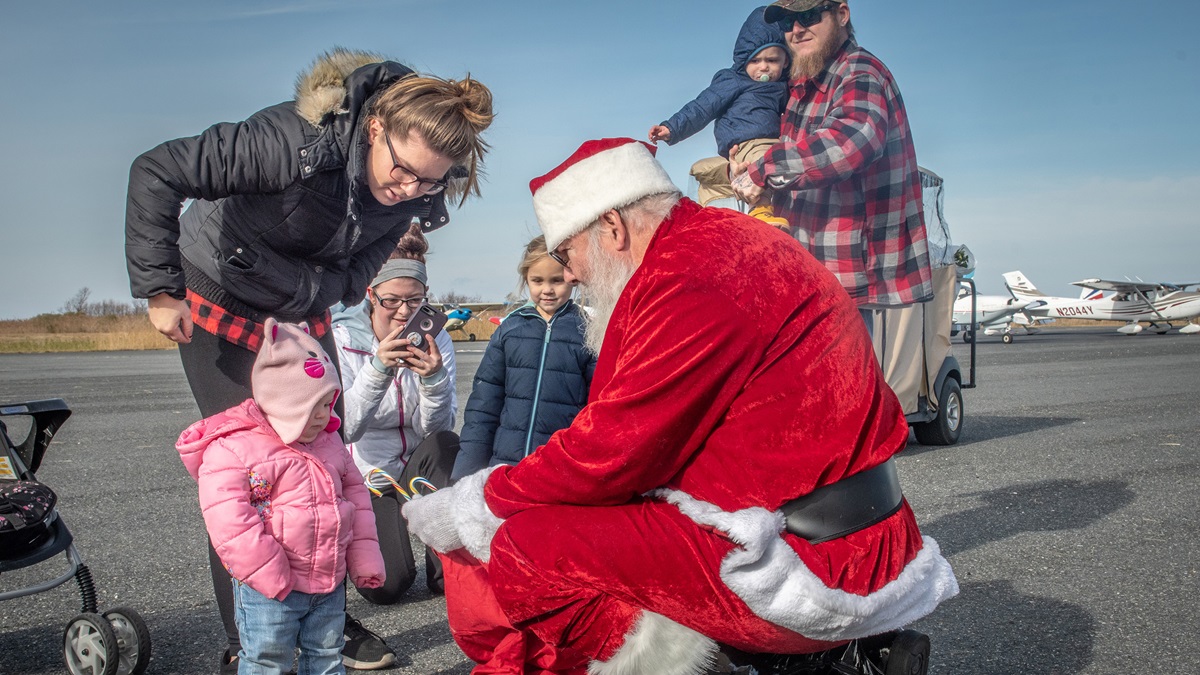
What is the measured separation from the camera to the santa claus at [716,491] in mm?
2049

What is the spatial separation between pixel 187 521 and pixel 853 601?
4448 millimetres

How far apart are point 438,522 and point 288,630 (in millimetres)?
635

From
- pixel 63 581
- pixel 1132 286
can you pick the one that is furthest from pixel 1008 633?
pixel 1132 286

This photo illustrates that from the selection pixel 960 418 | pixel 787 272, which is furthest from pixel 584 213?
pixel 960 418

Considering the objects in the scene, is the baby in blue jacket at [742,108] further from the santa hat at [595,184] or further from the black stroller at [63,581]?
the black stroller at [63,581]

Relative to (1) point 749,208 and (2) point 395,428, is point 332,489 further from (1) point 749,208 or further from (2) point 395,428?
(1) point 749,208

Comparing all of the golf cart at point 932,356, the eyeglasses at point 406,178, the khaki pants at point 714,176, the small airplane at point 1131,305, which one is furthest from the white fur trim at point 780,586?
the small airplane at point 1131,305

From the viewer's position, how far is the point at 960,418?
8.54 m

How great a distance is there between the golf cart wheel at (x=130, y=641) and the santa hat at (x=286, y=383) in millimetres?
821

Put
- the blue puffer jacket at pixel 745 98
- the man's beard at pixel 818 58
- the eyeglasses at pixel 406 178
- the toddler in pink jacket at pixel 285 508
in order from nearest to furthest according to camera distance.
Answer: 1. the toddler in pink jacket at pixel 285 508
2. the eyeglasses at pixel 406 178
3. the man's beard at pixel 818 58
4. the blue puffer jacket at pixel 745 98

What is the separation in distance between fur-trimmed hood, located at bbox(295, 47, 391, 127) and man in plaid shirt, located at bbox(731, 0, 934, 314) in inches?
62.8

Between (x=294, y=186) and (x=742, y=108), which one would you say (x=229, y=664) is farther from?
(x=742, y=108)

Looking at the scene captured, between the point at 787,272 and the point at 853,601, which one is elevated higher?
the point at 787,272

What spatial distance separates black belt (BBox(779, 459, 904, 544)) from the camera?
2.13 meters
